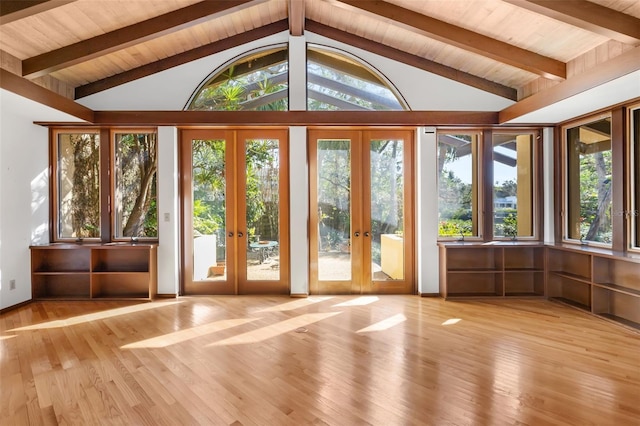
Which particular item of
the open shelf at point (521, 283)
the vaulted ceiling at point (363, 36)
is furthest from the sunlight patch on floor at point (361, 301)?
the vaulted ceiling at point (363, 36)

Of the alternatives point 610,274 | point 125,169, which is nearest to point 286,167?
point 125,169

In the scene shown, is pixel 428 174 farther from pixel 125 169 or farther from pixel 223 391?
pixel 125 169

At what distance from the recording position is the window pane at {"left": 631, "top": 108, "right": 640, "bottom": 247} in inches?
152

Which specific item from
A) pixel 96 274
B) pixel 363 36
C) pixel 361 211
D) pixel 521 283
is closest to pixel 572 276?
pixel 521 283

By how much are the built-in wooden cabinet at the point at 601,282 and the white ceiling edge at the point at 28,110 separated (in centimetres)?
716

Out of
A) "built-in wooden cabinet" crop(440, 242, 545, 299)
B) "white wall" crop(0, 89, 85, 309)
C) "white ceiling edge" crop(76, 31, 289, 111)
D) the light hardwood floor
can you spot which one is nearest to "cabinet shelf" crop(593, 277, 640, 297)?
the light hardwood floor

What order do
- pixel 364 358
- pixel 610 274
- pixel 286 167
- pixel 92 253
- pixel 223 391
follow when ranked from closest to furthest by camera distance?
1. pixel 223 391
2. pixel 364 358
3. pixel 610 274
4. pixel 92 253
5. pixel 286 167

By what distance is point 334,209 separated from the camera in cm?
513

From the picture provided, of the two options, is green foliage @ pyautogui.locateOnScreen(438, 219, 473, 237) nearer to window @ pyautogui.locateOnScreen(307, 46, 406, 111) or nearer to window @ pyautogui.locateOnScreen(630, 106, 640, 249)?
window @ pyautogui.locateOnScreen(630, 106, 640, 249)

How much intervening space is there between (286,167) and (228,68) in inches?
71.6

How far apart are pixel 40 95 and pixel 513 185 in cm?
673

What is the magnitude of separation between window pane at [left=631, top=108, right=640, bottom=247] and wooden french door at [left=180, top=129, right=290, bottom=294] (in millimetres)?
4545

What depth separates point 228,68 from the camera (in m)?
5.04

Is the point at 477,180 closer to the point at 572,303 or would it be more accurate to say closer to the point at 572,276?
the point at 572,276
